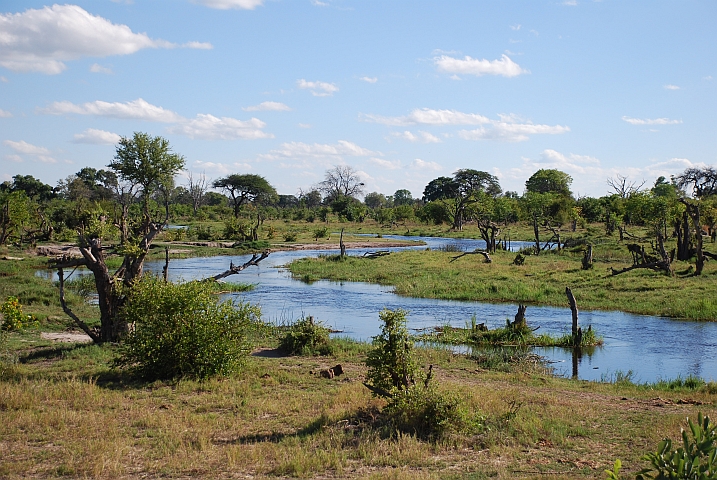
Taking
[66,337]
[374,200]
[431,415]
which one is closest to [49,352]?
[66,337]

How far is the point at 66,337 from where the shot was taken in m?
17.1

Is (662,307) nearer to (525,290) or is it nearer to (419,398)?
(525,290)

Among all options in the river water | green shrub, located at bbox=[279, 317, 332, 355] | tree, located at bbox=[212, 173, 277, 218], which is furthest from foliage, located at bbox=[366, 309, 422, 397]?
tree, located at bbox=[212, 173, 277, 218]

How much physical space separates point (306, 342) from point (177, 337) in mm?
4678

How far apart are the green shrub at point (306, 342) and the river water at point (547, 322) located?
9.61 feet

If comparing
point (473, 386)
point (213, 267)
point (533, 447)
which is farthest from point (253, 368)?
point (213, 267)

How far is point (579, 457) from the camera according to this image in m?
8.62

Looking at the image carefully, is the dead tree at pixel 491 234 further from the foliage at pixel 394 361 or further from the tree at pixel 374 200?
the tree at pixel 374 200

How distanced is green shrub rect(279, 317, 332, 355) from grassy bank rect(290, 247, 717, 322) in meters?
7.81

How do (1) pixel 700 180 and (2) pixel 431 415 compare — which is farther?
(1) pixel 700 180

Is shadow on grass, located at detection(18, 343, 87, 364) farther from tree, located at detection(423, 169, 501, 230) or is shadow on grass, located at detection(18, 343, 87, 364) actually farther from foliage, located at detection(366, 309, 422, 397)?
tree, located at detection(423, 169, 501, 230)

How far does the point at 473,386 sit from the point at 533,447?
3.71 m

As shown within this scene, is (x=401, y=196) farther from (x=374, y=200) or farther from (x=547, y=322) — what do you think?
(x=547, y=322)

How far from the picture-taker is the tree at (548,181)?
111 m
